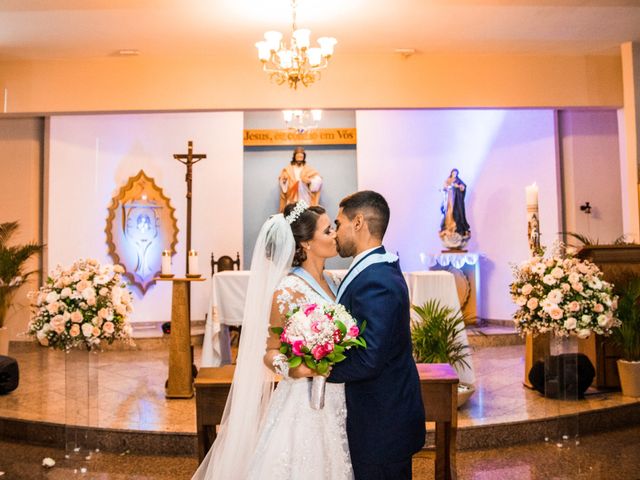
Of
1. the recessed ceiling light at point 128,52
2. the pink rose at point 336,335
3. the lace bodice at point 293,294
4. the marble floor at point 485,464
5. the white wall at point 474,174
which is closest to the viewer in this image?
the pink rose at point 336,335

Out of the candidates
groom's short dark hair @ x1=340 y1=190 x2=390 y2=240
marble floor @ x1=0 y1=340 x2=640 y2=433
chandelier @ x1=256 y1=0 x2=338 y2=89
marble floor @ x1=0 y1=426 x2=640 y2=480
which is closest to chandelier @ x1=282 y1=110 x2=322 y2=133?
chandelier @ x1=256 y1=0 x2=338 y2=89

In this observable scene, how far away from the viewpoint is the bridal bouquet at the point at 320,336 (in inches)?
88.0

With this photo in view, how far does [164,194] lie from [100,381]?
3.89 meters

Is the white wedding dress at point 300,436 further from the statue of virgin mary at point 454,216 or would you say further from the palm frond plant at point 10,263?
the statue of virgin mary at point 454,216

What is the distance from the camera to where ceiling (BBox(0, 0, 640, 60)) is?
5.89 metres

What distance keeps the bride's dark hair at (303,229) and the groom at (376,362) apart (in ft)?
1.83

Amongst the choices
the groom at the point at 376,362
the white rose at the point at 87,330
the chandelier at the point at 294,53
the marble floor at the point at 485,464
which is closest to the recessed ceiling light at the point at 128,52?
the chandelier at the point at 294,53

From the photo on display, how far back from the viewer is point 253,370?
3102mm

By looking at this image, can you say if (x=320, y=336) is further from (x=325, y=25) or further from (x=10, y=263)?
(x=10, y=263)

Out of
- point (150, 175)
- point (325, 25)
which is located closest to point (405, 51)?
point (325, 25)

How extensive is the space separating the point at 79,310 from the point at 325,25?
377 centimetres

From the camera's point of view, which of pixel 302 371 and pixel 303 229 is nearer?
pixel 302 371

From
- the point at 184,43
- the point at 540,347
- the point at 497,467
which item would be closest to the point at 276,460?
the point at 497,467

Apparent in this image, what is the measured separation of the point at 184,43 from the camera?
6.80 m
